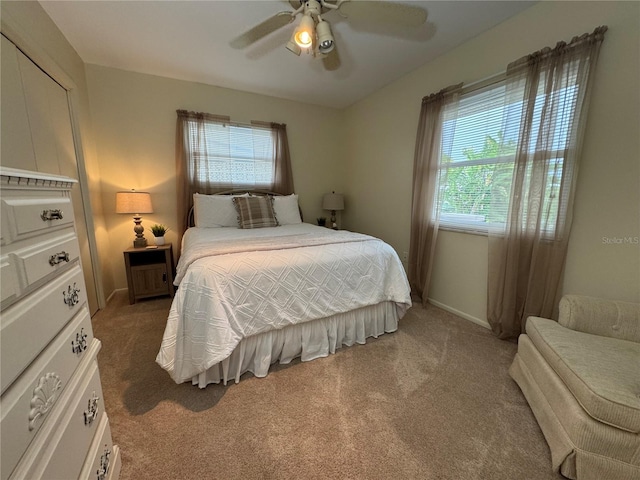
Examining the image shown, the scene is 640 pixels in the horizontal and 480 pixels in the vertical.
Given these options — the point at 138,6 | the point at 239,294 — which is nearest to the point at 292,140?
the point at 138,6

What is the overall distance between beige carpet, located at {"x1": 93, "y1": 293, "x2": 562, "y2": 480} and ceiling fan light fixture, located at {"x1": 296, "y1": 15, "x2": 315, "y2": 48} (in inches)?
83.9

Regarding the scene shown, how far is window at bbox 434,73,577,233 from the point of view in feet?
5.83

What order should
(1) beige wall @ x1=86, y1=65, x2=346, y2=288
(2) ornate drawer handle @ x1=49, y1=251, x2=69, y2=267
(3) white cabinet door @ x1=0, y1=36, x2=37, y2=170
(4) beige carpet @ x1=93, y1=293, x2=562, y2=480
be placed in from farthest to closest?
Answer: (1) beige wall @ x1=86, y1=65, x2=346, y2=288 < (3) white cabinet door @ x1=0, y1=36, x2=37, y2=170 < (4) beige carpet @ x1=93, y1=293, x2=562, y2=480 < (2) ornate drawer handle @ x1=49, y1=251, x2=69, y2=267

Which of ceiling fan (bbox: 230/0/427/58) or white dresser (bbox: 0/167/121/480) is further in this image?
ceiling fan (bbox: 230/0/427/58)

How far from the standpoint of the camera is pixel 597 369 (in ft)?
3.66

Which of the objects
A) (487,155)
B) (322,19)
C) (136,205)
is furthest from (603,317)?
(136,205)

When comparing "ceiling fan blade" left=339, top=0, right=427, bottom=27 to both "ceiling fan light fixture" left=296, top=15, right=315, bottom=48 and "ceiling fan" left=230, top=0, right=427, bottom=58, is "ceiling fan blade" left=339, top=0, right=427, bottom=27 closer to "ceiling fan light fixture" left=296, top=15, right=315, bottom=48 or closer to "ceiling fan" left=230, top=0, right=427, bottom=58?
"ceiling fan" left=230, top=0, right=427, bottom=58

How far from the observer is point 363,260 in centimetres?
195

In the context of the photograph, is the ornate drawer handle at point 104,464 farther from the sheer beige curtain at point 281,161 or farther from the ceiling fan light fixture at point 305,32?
the sheer beige curtain at point 281,161

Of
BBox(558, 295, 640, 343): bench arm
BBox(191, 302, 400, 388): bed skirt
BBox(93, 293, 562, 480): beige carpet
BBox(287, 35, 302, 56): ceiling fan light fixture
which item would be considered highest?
BBox(287, 35, 302, 56): ceiling fan light fixture

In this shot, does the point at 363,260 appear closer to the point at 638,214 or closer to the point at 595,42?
the point at 638,214

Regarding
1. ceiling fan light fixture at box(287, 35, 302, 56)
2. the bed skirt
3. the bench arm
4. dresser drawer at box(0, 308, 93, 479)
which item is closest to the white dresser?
dresser drawer at box(0, 308, 93, 479)

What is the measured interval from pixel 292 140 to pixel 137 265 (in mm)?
2561

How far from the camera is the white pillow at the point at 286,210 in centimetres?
326
